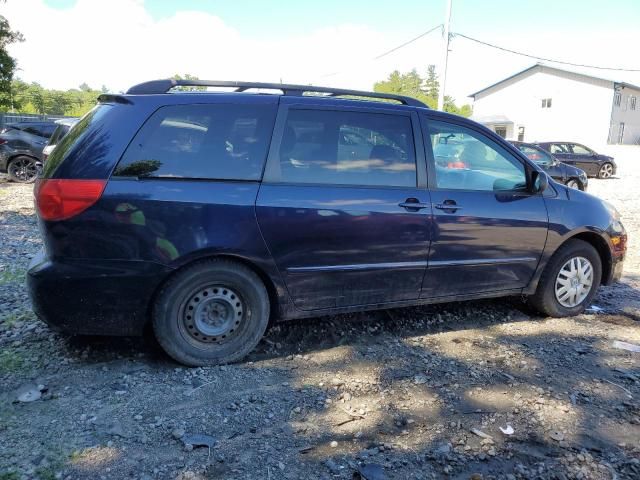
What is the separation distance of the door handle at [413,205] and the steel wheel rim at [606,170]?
20310 millimetres

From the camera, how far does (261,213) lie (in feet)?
11.4

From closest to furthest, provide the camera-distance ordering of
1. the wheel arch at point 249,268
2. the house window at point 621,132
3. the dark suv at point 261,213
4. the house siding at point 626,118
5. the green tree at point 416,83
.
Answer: the dark suv at point 261,213 → the wheel arch at point 249,268 → the house siding at point 626,118 → the house window at point 621,132 → the green tree at point 416,83

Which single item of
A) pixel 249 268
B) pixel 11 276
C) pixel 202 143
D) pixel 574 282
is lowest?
pixel 11 276

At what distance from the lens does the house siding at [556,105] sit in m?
44.5

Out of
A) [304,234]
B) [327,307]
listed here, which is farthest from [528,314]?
[304,234]

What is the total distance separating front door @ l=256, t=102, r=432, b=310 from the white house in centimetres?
4542

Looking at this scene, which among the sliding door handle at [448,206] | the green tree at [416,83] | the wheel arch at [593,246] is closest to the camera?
the sliding door handle at [448,206]

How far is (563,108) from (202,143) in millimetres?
49536

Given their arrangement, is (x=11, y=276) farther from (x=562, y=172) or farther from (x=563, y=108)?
(x=563, y=108)

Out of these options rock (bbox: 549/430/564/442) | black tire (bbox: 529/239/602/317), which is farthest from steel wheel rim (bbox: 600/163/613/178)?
rock (bbox: 549/430/564/442)

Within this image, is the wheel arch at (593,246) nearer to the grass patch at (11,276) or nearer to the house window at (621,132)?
the grass patch at (11,276)

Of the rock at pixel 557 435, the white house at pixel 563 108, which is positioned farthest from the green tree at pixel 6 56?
the white house at pixel 563 108

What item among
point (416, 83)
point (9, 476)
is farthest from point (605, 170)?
point (416, 83)

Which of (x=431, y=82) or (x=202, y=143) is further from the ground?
(x=431, y=82)
